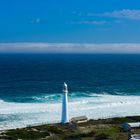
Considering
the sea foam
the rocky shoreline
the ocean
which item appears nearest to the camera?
the rocky shoreline

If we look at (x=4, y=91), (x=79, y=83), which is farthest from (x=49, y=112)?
(x=79, y=83)

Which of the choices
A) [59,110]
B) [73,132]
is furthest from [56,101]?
[73,132]

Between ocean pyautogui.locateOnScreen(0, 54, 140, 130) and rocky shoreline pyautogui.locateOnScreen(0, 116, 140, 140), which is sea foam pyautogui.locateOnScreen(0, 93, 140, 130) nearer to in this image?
ocean pyautogui.locateOnScreen(0, 54, 140, 130)

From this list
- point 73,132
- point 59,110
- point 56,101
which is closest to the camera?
point 73,132

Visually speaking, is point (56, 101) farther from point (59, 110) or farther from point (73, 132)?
point (73, 132)

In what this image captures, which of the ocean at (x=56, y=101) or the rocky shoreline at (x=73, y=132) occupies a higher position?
the ocean at (x=56, y=101)

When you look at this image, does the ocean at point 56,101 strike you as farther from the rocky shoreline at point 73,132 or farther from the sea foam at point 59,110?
the rocky shoreline at point 73,132

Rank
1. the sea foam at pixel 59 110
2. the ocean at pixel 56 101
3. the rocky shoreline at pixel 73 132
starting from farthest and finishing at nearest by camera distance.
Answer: the ocean at pixel 56 101, the sea foam at pixel 59 110, the rocky shoreline at pixel 73 132

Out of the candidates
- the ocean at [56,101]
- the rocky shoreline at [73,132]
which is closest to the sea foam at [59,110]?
the ocean at [56,101]

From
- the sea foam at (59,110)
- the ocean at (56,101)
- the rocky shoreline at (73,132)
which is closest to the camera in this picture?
the rocky shoreline at (73,132)

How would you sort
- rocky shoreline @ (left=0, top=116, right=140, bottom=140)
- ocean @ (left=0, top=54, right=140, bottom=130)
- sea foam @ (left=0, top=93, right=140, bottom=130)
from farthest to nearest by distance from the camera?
1. ocean @ (left=0, top=54, right=140, bottom=130)
2. sea foam @ (left=0, top=93, right=140, bottom=130)
3. rocky shoreline @ (left=0, top=116, right=140, bottom=140)

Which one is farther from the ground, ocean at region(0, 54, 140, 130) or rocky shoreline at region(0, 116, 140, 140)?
ocean at region(0, 54, 140, 130)

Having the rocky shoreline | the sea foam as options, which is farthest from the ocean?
the rocky shoreline

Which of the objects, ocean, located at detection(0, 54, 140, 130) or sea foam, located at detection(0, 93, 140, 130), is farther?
ocean, located at detection(0, 54, 140, 130)
